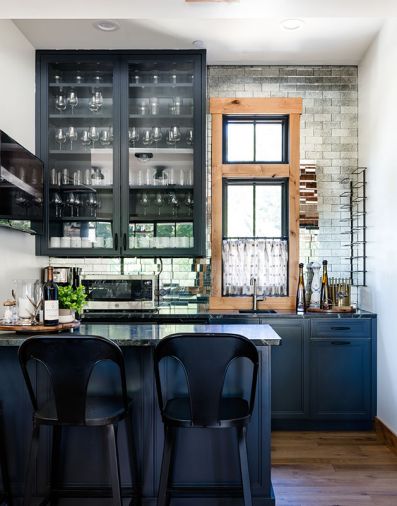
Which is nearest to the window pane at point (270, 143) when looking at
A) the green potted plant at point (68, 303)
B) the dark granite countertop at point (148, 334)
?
the dark granite countertop at point (148, 334)

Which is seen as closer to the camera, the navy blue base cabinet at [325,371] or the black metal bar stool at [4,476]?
the black metal bar stool at [4,476]

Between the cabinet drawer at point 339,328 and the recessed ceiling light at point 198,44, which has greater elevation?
the recessed ceiling light at point 198,44

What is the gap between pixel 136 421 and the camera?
2.45 meters

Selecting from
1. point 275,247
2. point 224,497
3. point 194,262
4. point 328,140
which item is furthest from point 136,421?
point 328,140

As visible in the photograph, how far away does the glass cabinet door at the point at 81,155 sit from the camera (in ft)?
13.3

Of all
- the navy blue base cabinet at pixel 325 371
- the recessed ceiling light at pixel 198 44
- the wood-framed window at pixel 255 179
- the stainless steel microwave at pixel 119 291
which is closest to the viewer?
the navy blue base cabinet at pixel 325 371

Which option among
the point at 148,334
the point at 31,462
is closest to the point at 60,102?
the point at 148,334

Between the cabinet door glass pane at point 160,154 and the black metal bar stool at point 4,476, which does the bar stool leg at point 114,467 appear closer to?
the black metal bar stool at point 4,476

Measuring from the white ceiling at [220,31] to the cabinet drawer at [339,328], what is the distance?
7.08 feet

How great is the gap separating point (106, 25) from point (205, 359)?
2779 mm

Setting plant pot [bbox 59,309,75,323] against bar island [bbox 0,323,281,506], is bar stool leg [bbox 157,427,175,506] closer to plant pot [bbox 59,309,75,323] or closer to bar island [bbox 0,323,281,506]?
bar island [bbox 0,323,281,506]

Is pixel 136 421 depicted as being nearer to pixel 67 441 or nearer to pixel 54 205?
pixel 67 441

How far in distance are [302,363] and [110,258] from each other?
1.88m

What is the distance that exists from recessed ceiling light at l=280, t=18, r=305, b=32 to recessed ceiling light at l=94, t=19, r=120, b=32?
1.25m
